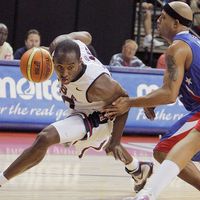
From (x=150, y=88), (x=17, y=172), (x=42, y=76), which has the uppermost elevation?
(x=42, y=76)

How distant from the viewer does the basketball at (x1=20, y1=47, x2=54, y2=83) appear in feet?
21.4

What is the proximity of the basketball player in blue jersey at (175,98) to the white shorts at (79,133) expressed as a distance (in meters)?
0.28

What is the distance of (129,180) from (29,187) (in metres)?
1.30

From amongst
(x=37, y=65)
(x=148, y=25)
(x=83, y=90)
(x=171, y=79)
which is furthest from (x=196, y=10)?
(x=171, y=79)

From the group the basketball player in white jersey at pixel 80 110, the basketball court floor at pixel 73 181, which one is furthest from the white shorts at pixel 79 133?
the basketball court floor at pixel 73 181

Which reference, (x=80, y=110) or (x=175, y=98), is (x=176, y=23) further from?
(x=80, y=110)

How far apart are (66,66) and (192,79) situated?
102cm

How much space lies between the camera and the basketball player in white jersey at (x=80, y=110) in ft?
18.0

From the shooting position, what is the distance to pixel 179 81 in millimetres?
5031

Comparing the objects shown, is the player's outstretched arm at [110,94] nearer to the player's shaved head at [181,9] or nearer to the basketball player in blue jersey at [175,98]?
the basketball player in blue jersey at [175,98]

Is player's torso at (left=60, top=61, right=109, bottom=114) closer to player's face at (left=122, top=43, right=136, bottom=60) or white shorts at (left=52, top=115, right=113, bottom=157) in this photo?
white shorts at (left=52, top=115, right=113, bottom=157)

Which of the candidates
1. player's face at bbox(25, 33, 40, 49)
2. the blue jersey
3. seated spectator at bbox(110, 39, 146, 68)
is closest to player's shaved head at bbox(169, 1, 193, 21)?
the blue jersey

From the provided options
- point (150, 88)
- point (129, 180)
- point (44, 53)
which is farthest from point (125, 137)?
point (44, 53)

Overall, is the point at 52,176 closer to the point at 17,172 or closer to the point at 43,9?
the point at 17,172
